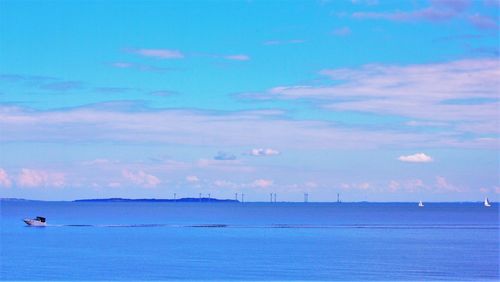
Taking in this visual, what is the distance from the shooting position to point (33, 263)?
79.6 metres

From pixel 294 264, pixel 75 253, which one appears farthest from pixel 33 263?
pixel 294 264

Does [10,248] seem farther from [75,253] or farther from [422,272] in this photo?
[422,272]

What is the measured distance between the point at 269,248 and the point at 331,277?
31166 millimetres

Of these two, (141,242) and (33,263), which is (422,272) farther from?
(141,242)

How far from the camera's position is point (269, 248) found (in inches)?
3912

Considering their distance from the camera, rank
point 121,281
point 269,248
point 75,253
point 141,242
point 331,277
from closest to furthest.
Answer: point 121,281, point 331,277, point 75,253, point 269,248, point 141,242

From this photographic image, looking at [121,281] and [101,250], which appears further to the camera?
[101,250]

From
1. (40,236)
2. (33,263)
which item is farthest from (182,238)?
(33,263)

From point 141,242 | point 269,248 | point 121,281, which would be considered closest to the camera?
point 121,281

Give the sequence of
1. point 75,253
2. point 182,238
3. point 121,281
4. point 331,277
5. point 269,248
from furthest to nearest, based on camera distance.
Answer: point 182,238 → point 269,248 → point 75,253 → point 331,277 → point 121,281

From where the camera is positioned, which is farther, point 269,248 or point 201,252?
point 269,248

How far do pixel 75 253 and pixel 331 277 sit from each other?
35749 mm

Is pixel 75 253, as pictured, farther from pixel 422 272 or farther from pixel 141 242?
pixel 422 272

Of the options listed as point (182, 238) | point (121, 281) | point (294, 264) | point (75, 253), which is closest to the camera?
point (121, 281)
